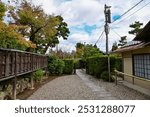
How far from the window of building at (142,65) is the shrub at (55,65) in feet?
39.0

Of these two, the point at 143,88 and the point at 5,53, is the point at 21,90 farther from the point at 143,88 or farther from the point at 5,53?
the point at 143,88

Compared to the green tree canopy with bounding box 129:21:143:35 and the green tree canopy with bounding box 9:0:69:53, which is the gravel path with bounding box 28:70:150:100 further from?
the green tree canopy with bounding box 129:21:143:35

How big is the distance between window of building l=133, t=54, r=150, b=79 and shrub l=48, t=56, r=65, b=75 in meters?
11.9

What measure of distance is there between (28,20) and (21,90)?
13824mm

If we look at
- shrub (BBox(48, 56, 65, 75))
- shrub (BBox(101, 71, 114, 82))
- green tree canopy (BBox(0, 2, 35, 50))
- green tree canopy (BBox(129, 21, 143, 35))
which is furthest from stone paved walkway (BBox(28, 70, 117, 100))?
green tree canopy (BBox(129, 21, 143, 35))

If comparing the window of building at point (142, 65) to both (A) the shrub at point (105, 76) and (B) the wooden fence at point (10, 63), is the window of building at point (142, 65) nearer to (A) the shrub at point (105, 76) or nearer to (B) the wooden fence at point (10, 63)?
(A) the shrub at point (105, 76)

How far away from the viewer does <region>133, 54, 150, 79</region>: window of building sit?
12360 millimetres

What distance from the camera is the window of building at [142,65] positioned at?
12360 mm

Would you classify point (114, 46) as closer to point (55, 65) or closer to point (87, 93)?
point (55, 65)

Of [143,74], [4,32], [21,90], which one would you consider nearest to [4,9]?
[4,32]

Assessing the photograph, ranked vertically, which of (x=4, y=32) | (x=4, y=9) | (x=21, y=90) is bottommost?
(x=21, y=90)

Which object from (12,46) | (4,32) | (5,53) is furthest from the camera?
(12,46)

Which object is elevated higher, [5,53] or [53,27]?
[53,27]

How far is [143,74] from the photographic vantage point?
13.0 meters
